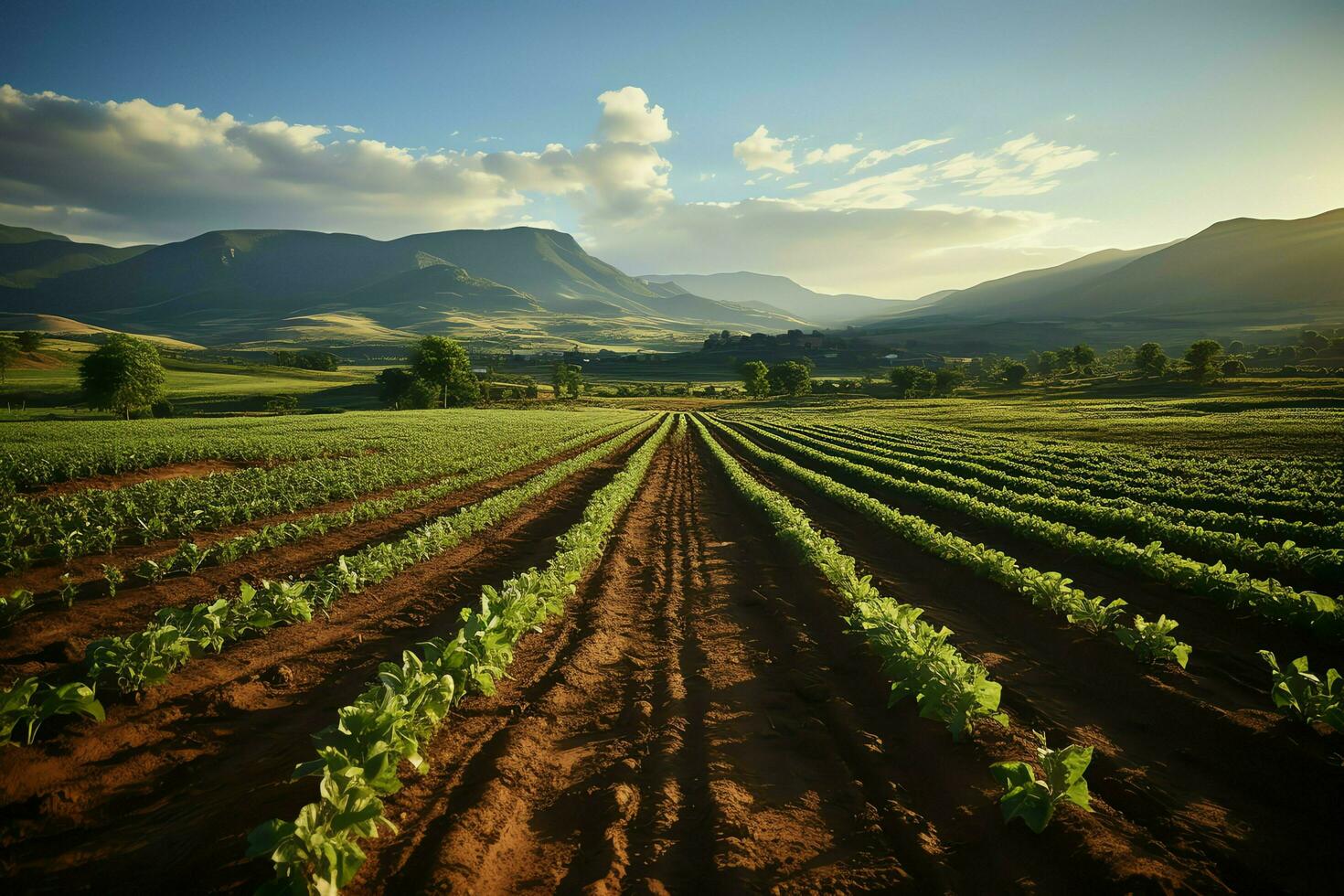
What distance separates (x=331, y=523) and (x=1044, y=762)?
51.7 feet

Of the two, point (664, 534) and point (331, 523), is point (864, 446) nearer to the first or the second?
point (664, 534)

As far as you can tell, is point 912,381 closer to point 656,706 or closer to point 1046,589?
point 1046,589

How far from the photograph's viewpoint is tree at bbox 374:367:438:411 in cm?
8162

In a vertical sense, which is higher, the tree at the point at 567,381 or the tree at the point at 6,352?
the tree at the point at 6,352

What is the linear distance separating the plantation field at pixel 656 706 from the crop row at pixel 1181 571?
0.06 metres

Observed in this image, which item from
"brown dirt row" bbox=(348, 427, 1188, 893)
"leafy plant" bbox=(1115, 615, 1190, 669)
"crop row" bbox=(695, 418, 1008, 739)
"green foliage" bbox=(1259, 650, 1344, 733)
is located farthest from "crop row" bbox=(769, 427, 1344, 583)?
"brown dirt row" bbox=(348, 427, 1188, 893)

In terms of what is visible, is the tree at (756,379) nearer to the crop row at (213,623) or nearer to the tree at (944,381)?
the tree at (944,381)

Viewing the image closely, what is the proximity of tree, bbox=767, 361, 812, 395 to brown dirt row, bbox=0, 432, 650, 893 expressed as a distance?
393ft

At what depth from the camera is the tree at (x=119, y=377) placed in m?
50.7

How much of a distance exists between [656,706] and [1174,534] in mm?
14694

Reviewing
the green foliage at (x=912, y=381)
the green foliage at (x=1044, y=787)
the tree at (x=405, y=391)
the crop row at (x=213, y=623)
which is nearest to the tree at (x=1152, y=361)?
the green foliage at (x=912, y=381)

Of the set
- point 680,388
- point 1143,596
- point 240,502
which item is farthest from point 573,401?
point 1143,596

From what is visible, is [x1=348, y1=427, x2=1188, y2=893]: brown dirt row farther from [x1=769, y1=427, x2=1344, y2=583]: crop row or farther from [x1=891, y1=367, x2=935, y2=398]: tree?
[x1=891, y1=367, x2=935, y2=398]: tree

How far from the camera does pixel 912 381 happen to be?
109 meters
